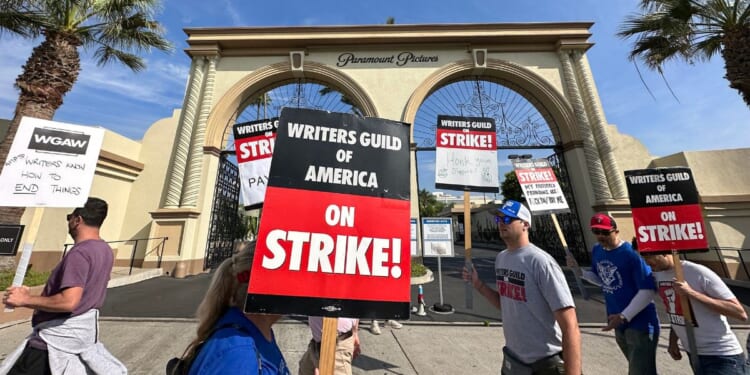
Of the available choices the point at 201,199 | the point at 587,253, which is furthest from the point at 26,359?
the point at 587,253

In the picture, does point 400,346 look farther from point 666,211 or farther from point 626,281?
point 666,211

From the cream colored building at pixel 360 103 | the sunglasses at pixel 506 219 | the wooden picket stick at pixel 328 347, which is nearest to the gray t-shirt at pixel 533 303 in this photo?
the sunglasses at pixel 506 219

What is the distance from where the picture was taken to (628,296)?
257cm

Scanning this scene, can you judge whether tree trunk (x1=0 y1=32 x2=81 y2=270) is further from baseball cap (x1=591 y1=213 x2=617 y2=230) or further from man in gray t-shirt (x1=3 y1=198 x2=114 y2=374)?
baseball cap (x1=591 y1=213 x2=617 y2=230)

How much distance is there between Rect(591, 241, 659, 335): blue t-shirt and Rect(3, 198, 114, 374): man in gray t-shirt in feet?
14.1

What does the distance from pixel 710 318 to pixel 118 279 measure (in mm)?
11301

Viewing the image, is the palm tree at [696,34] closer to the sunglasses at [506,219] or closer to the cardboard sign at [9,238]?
the sunglasses at [506,219]

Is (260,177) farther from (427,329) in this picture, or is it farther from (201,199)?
(201,199)

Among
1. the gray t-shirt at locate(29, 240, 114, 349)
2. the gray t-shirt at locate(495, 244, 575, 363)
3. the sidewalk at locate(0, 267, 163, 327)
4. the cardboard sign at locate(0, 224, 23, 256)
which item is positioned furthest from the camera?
the sidewalk at locate(0, 267, 163, 327)

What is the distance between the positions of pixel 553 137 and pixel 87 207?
44.2 ft

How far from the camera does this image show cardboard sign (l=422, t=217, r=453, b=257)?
6.71 metres

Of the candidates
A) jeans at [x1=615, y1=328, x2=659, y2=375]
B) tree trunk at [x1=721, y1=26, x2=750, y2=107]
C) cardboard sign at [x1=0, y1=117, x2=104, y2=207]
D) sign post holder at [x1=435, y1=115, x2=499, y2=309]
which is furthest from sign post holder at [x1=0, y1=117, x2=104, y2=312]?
tree trunk at [x1=721, y1=26, x2=750, y2=107]

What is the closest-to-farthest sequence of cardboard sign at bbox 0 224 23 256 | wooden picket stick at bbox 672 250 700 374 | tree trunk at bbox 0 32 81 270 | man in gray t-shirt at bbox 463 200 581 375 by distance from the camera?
man in gray t-shirt at bbox 463 200 581 375
wooden picket stick at bbox 672 250 700 374
cardboard sign at bbox 0 224 23 256
tree trunk at bbox 0 32 81 270

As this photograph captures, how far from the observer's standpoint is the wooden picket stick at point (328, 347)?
1.41 meters
